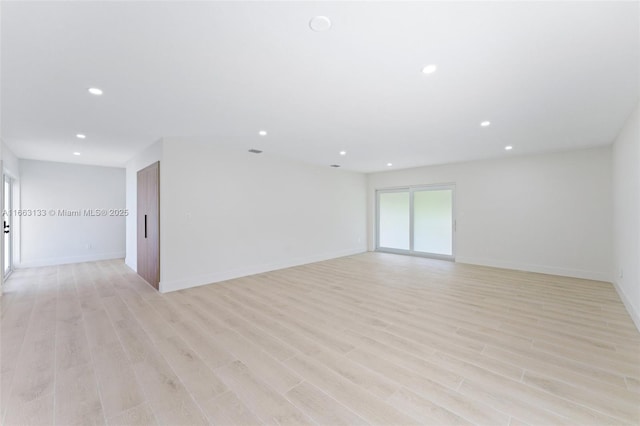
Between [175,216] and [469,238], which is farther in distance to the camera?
[469,238]

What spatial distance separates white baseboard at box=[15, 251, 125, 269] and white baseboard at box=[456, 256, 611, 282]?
930 cm

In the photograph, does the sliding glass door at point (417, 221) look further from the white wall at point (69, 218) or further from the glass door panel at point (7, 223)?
the glass door panel at point (7, 223)

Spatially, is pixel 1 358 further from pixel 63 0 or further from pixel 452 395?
pixel 452 395

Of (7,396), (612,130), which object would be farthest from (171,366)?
(612,130)

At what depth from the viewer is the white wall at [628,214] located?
122 inches

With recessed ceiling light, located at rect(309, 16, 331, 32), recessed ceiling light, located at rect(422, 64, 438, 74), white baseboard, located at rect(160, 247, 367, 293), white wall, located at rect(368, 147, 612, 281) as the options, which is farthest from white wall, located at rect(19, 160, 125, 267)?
white wall, located at rect(368, 147, 612, 281)

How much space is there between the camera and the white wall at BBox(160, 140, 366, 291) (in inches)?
176

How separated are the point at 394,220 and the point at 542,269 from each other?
3720mm

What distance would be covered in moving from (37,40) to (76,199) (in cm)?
658

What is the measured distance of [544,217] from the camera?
557cm

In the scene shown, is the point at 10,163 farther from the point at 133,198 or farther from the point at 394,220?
the point at 394,220

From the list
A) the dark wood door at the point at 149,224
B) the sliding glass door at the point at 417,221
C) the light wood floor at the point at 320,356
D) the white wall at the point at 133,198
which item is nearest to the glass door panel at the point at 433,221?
the sliding glass door at the point at 417,221

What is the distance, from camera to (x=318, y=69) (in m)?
2.26

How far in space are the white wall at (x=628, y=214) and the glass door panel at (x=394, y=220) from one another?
13.8 feet
